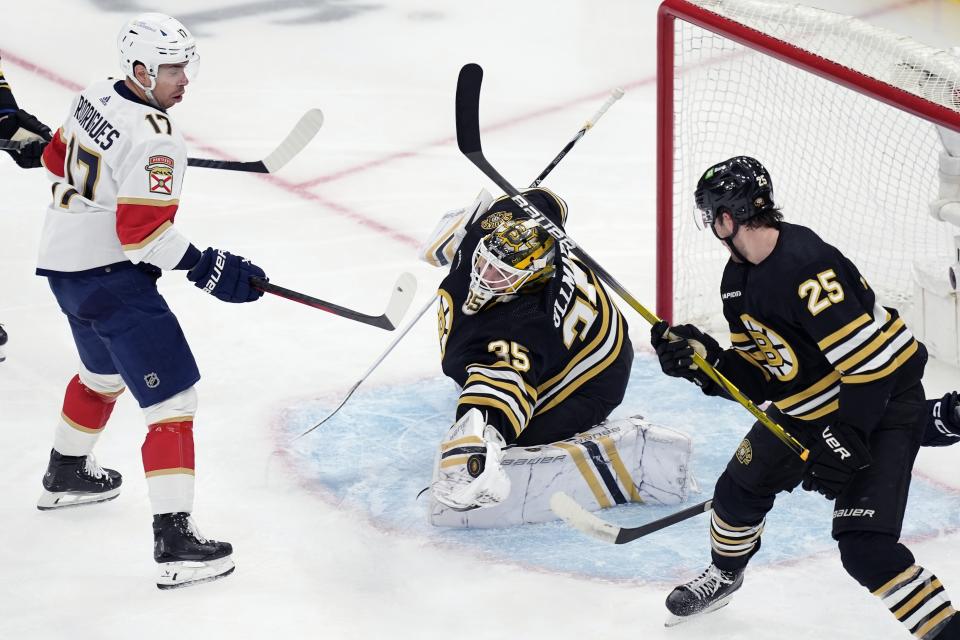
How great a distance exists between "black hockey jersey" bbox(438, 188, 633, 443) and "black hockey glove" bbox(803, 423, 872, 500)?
78cm

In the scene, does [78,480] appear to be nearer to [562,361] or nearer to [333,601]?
[333,601]

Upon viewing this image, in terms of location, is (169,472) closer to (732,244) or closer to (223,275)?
(223,275)

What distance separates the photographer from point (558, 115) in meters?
6.77

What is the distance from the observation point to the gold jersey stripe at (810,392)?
2980mm

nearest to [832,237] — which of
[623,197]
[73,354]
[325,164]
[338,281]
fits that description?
[623,197]

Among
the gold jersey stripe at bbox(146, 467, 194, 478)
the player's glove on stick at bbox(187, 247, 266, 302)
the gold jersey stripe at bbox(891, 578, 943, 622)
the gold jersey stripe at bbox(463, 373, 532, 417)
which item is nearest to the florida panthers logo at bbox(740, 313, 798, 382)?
the gold jersey stripe at bbox(891, 578, 943, 622)

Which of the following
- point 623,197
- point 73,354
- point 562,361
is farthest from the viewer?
point 623,197

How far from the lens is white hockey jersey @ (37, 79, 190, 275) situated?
332 cm

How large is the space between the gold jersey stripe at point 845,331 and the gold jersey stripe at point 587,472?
1025mm

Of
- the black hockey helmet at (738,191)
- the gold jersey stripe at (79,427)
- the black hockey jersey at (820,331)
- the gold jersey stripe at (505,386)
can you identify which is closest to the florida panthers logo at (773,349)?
the black hockey jersey at (820,331)

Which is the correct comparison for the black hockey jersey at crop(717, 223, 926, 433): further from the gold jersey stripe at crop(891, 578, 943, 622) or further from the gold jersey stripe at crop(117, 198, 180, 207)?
the gold jersey stripe at crop(117, 198, 180, 207)

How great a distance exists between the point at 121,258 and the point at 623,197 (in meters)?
2.90

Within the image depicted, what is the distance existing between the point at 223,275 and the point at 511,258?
2.22 ft

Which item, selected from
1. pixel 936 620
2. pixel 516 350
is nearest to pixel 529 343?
pixel 516 350
